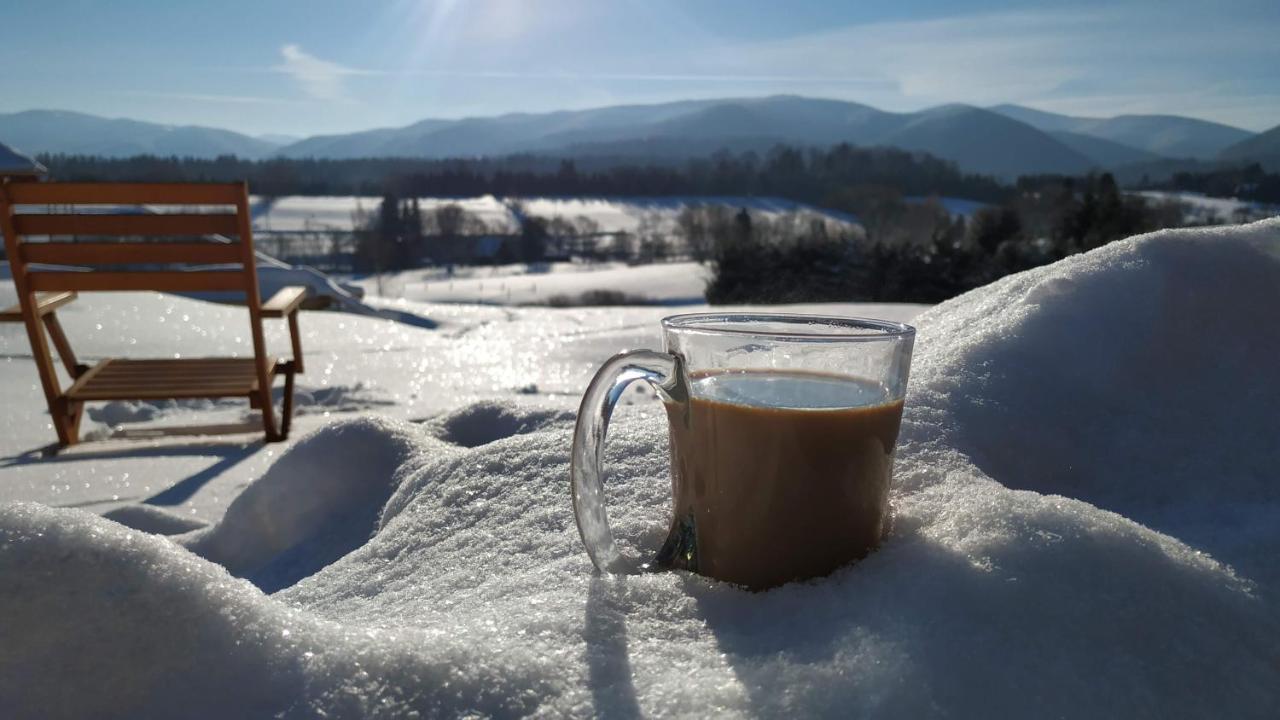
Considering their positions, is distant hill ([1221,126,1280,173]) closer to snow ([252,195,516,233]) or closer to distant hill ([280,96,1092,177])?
snow ([252,195,516,233])

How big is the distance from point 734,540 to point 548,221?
195 ft

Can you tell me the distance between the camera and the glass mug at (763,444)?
72cm

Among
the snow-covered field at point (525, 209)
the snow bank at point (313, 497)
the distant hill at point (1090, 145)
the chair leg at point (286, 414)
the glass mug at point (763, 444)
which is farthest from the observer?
the distant hill at point (1090, 145)

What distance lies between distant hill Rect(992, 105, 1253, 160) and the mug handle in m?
14.0

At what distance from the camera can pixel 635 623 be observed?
65 centimetres

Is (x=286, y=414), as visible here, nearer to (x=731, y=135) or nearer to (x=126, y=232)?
(x=126, y=232)

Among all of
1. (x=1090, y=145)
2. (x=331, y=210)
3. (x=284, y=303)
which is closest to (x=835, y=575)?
(x=284, y=303)

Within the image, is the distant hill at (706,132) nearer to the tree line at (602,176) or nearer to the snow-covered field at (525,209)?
the tree line at (602,176)

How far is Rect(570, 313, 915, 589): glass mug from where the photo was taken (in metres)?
0.72

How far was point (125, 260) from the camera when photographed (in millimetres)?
3518

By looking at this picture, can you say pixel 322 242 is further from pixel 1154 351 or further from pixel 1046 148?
pixel 1046 148

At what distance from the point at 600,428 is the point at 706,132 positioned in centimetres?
16249

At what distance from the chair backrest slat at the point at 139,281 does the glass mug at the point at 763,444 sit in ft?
10.3

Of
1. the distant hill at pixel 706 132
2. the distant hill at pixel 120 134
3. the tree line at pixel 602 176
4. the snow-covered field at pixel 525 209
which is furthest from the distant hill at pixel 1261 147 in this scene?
the distant hill at pixel 120 134
